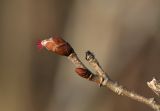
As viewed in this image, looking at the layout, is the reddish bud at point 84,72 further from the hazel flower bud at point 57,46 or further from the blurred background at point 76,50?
the blurred background at point 76,50

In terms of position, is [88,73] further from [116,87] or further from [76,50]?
[76,50]

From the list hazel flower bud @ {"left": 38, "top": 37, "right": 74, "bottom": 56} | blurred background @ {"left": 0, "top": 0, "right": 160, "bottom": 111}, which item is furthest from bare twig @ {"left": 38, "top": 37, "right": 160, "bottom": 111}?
blurred background @ {"left": 0, "top": 0, "right": 160, "bottom": 111}

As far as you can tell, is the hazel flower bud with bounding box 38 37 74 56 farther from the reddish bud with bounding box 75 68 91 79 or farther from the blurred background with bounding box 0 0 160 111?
the blurred background with bounding box 0 0 160 111

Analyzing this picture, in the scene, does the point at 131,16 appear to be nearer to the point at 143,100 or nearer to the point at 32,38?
the point at 32,38

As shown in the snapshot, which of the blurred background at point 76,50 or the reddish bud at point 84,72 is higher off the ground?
the reddish bud at point 84,72

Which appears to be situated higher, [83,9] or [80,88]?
[83,9]

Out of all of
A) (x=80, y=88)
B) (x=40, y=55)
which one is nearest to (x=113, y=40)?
(x=80, y=88)

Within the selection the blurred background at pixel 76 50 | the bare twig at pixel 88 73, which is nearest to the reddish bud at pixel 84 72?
the bare twig at pixel 88 73

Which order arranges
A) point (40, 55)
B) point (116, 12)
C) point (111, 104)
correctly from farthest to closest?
point (40, 55)
point (111, 104)
point (116, 12)
